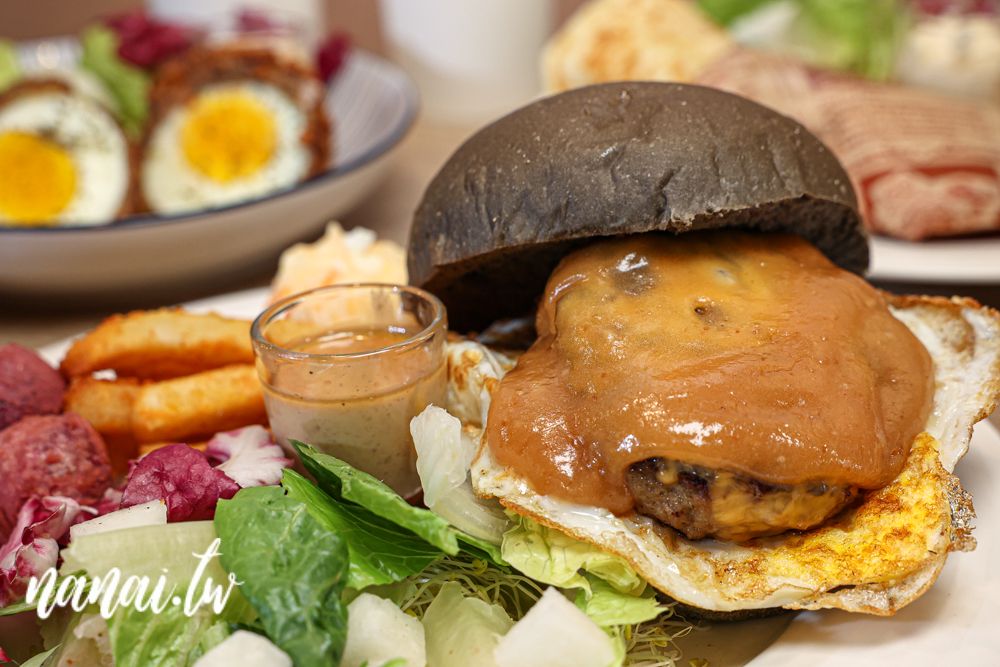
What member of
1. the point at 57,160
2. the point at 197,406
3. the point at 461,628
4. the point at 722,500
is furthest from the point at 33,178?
the point at 722,500

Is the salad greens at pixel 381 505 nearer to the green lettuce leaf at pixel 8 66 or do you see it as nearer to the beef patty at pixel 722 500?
the beef patty at pixel 722 500

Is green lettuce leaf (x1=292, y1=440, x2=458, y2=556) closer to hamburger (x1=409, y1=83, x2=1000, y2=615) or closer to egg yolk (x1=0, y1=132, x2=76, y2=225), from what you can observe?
hamburger (x1=409, y1=83, x2=1000, y2=615)

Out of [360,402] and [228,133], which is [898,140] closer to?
[360,402]

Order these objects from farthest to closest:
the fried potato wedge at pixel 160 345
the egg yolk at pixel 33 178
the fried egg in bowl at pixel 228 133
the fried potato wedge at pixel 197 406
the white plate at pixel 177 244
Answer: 1. the fried egg in bowl at pixel 228 133
2. the egg yolk at pixel 33 178
3. the white plate at pixel 177 244
4. the fried potato wedge at pixel 160 345
5. the fried potato wedge at pixel 197 406

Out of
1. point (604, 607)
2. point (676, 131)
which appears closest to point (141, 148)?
point (676, 131)

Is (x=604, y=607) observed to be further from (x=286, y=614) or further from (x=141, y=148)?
(x=141, y=148)

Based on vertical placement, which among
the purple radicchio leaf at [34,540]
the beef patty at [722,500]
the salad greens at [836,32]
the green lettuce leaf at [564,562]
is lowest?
the purple radicchio leaf at [34,540]

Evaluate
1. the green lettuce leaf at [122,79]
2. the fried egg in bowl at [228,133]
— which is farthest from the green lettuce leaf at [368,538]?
the green lettuce leaf at [122,79]
